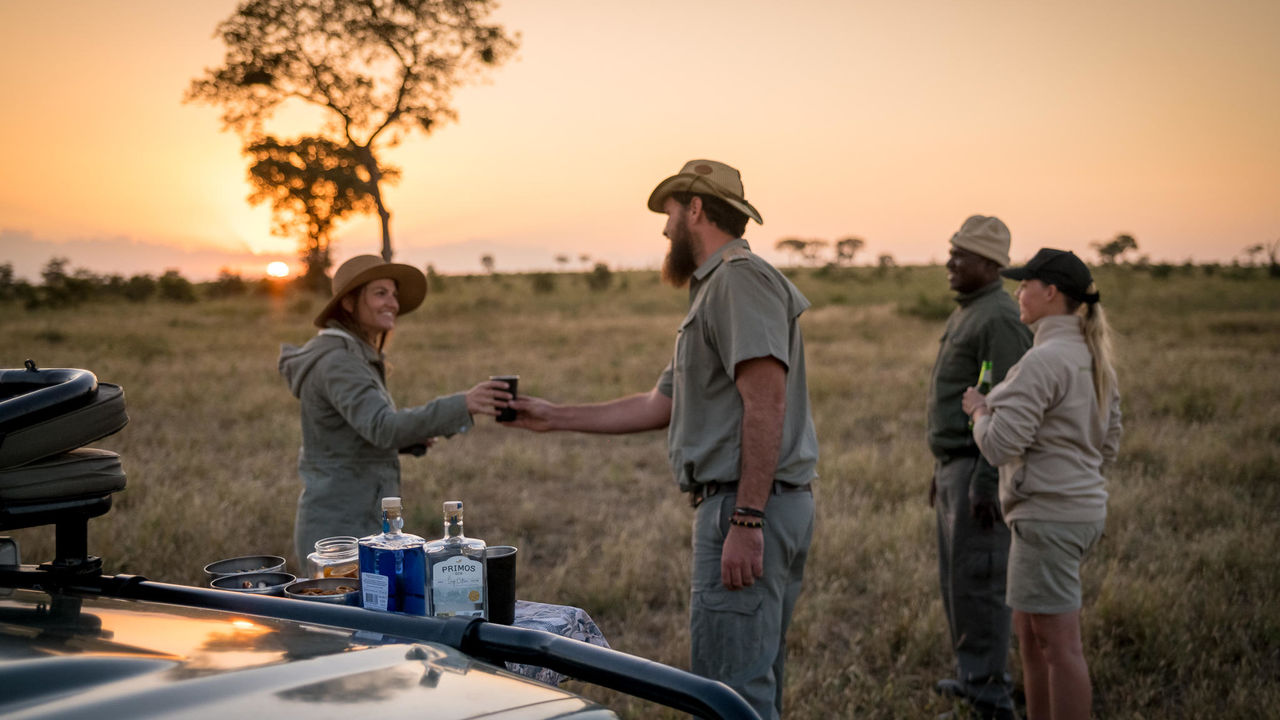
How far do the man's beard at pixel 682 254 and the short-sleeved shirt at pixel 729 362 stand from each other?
126 millimetres

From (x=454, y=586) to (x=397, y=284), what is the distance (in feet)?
8.10

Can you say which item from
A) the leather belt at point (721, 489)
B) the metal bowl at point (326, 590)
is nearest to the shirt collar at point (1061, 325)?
the leather belt at point (721, 489)

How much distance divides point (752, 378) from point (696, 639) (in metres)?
0.91

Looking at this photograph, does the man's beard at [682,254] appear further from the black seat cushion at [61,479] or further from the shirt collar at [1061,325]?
the black seat cushion at [61,479]

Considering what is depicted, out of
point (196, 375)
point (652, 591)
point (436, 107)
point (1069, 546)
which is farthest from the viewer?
Result: point (436, 107)

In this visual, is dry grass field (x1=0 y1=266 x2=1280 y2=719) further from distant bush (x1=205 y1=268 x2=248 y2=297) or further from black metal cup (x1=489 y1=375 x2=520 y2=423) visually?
distant bush (x1=205 y1=268 x2=248 y2=297)

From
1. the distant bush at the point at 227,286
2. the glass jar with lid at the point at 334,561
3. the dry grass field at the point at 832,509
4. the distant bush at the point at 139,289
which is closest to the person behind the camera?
the glass jar with lid at the point at 334,561

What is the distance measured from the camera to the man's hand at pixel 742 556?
3.06 meters

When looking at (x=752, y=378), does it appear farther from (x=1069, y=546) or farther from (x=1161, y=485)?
(x=1161, y=485)

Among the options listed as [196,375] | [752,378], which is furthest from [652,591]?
[196,375]

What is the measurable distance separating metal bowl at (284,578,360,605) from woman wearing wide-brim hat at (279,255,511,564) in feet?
4.05

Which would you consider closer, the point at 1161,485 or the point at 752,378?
the point at 752,378

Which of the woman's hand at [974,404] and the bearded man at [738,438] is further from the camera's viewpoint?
the woman's hand at [974,404]

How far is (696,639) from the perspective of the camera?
3.17 meters
